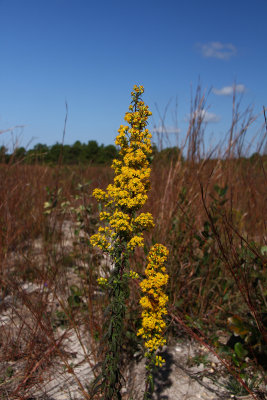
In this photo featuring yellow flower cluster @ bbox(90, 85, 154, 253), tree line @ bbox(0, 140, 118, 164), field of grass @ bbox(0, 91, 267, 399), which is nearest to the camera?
yellow flower cluster @ bbox(90, 85, 154, 253)

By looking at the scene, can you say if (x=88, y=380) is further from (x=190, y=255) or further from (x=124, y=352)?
(x=190, y=255)

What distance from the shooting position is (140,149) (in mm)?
1268

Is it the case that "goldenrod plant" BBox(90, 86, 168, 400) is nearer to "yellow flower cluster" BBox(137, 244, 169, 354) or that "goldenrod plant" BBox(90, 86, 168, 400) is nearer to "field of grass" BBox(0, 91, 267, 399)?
"yellow flower cluster" BBox(137, 244, 169, 354)

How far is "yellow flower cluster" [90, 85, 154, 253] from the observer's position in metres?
1.20

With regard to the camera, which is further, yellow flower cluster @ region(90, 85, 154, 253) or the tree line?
the tree line

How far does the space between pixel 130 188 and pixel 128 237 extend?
0.69 feet

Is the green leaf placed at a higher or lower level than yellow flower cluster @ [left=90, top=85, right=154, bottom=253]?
lower

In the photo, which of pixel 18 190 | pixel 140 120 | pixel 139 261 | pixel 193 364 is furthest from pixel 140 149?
pixel 18 190

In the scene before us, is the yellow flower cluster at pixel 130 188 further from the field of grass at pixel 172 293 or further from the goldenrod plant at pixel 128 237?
the field of grass at pixel 172 293

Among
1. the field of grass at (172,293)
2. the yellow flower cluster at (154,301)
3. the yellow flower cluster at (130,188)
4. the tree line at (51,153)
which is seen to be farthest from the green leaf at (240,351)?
the tree line at (51,153)

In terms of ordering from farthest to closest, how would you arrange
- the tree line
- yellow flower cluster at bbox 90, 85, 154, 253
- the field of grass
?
1. the tree line
2. the field of grass
3. yellow flower cluster at bbox 90, 85, 154, 253

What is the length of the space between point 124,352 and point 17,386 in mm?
682

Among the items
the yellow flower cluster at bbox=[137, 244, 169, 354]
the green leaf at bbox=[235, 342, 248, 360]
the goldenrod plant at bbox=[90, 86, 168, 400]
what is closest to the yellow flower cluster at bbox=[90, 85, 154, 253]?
the goldenrod plant at bbox=[90, 86, 168, 400]

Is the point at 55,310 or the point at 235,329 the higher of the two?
the point at 235,329
